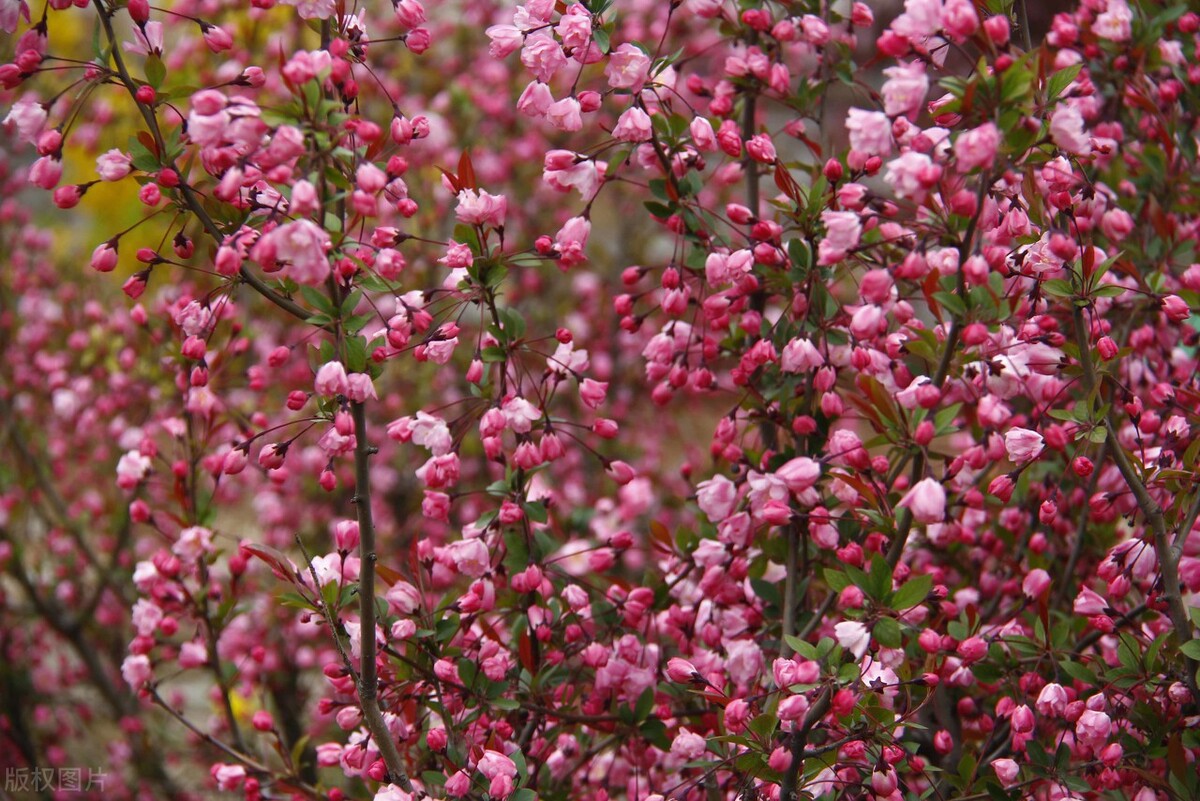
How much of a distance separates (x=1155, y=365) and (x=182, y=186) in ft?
5.52

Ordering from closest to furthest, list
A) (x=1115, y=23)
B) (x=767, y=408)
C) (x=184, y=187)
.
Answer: (x=184, y=187) < (x=767, y=408) < (x=1115, y=23)

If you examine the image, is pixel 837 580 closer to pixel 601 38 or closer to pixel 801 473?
pixel 801 473

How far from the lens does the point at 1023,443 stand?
132 centimetres

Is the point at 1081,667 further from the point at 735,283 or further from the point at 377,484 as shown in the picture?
the point at 377,484

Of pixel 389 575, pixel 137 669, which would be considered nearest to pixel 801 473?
pixel 389 575

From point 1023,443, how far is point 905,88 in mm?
484

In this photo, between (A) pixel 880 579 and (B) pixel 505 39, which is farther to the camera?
(B) pixel 505 39

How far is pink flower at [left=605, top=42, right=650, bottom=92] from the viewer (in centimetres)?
140

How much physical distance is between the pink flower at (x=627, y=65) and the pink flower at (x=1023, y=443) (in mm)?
677

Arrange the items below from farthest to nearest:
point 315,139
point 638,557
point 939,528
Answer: point 638,557, point 939,528, point 315,139

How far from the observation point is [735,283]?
1491mm

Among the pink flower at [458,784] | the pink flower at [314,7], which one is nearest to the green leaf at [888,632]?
the pink flower at [458,784]

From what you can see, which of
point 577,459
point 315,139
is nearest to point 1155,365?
point 315,139

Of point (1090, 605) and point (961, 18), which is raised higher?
point (961, 18)
